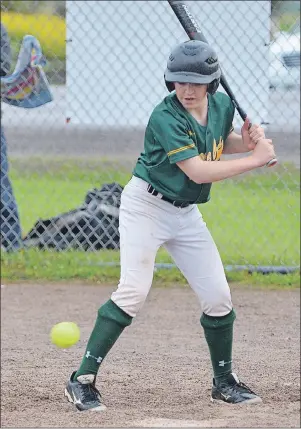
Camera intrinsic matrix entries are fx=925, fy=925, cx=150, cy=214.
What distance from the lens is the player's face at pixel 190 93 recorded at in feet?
A: 12.8

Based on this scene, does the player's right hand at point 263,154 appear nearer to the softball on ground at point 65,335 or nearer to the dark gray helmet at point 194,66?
the dark gray helmet at point 194,66

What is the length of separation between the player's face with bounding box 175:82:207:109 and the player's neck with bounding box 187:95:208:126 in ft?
0.11

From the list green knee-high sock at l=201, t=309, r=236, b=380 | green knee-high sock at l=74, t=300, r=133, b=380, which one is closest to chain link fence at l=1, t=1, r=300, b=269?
green knee-high sock at l=201, t=309, r=236, b=380

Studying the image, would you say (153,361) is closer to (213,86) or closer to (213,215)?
(213,86)

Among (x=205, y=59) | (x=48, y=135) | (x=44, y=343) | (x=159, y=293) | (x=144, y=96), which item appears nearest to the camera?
(x=205, y=59)

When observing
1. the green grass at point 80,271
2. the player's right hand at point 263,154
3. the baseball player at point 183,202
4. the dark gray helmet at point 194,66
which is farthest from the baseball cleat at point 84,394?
the green grass at point 80,271

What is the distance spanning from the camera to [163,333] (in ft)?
18.5

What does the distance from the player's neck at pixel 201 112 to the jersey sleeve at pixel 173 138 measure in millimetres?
100

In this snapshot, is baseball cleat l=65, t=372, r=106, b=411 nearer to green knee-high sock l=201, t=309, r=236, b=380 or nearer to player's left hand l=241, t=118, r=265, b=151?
green knee-high sock l=201, t=309, r=236, b=380

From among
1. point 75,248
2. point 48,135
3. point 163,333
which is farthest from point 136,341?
point 48,135

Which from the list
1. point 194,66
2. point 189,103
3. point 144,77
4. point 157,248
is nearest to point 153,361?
point 157,248

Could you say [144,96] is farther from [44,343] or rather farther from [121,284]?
[121,284]

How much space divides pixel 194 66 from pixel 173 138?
1.02 feet

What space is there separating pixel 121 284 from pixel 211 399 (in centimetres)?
71
